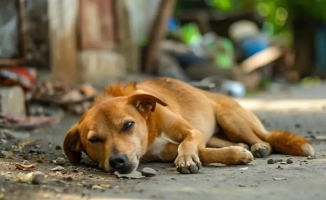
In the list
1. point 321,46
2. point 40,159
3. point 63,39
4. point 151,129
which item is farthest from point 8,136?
point 321,46

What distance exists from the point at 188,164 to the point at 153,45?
341 inches

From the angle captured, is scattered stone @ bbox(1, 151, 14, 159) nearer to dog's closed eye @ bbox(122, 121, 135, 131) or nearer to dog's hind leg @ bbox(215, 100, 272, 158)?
→ dog's closed eye @ bbox(122, 121, 135, 131)

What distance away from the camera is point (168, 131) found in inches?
199

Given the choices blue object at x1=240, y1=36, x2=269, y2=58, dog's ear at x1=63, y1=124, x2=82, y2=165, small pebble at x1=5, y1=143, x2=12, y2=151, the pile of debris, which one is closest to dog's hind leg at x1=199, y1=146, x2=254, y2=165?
dog's ear at x1=63, y1=124, x2=82, y2=165

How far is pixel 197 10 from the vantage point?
21672 mm

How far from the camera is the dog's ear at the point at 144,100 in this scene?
4.75 meters

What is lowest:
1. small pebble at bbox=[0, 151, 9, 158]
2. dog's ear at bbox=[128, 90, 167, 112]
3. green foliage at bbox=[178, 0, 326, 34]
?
small pebble at bbox=[0, 151, 9, 158]

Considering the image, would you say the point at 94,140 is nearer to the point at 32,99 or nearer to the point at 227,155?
the point at 227,155

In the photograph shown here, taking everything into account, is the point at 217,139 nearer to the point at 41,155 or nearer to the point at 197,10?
the point at 41,155

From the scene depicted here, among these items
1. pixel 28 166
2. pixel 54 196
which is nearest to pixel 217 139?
pixel 28 166

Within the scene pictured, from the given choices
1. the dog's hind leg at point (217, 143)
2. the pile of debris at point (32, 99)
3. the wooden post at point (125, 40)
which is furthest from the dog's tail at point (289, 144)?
the wooden post at point (125, 40)

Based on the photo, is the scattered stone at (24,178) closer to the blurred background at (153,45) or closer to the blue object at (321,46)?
the blurred background at (153,45)

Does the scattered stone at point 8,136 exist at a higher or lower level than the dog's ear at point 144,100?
lower

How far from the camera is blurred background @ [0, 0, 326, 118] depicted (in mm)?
8008
